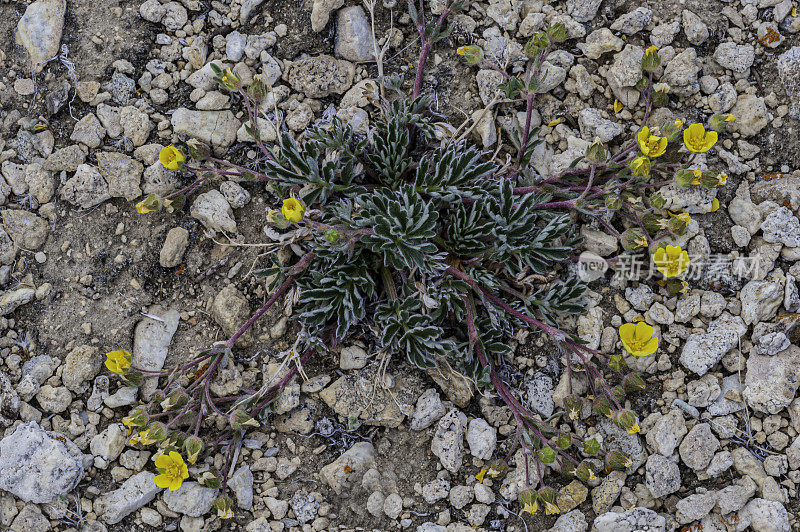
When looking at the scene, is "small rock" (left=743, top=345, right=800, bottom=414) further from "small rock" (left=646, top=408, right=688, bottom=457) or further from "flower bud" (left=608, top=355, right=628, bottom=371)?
"flower bud" (left=608, top=355, right=628, bottom=371)

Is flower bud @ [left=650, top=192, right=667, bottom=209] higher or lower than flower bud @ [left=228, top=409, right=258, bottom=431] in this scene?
higher

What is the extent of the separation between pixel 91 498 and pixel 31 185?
5.79 ft

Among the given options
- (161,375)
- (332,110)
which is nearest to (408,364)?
(161,375)

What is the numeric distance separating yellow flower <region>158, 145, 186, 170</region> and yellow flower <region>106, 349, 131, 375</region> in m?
1.03

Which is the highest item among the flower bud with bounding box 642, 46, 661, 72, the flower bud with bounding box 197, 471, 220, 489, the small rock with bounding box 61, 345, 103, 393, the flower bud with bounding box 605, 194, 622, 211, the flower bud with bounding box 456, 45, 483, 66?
the flower bud with bounding box 456, 45, 483, 66

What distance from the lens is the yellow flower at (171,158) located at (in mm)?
3477

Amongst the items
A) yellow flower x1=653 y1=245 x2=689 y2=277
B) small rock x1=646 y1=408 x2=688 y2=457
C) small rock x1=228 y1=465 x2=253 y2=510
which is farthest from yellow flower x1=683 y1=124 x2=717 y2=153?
small rock x1=228 y1=465 x2=253 y2=510

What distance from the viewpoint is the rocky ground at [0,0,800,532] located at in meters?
3.34

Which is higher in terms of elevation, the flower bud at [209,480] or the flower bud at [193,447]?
the flower bud at [193,447]

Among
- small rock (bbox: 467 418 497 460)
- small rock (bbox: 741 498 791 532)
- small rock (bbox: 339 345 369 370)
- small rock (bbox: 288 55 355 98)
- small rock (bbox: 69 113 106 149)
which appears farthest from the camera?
small rock (bbox: 288 55 355 98)

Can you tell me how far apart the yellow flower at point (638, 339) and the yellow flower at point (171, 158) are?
2.54 meters

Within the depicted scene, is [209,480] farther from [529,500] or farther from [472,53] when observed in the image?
[472,53]

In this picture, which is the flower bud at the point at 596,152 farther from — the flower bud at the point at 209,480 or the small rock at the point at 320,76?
the flower bud at the point at 209,480

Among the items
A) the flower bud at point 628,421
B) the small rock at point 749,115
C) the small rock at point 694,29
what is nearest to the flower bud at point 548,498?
the flower bud at point 628,421
